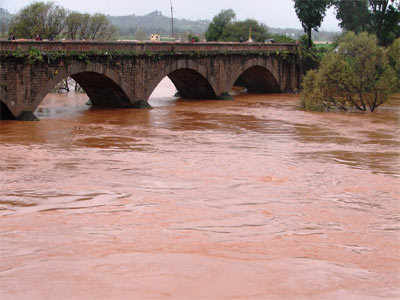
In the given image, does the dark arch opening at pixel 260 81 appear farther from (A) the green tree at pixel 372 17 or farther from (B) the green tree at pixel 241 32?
(B) the green tree at pixel 241 32

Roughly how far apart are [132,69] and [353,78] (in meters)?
13.0

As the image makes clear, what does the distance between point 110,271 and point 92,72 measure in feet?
80.0

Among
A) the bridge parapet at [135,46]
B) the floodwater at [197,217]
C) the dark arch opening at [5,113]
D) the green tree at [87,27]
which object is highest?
the green tree at [87,27]

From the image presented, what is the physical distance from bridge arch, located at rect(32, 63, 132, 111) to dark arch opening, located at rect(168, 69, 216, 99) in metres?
6.99

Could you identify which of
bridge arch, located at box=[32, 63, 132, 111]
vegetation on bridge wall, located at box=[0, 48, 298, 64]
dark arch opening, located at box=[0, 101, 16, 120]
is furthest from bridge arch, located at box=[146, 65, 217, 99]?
dark arch opening, located at box=[0, 101, 16, 120]

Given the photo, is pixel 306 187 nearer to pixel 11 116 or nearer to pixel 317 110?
pixel 11 116

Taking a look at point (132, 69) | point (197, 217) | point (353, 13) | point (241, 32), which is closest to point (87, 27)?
point (132, 69)

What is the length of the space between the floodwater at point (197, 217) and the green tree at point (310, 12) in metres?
38.7

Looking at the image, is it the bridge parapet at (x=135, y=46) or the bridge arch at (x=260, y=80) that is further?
the bridge arch at (x=260, y=80)

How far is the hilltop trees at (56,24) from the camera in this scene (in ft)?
154

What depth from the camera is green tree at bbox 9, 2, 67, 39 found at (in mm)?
46553

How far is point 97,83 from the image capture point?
1357 inches

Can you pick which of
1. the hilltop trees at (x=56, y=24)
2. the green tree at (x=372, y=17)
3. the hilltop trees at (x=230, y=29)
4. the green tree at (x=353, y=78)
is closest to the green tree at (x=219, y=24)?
the hilltop trees at (x=230, y=29)

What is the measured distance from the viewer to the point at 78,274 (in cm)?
878
